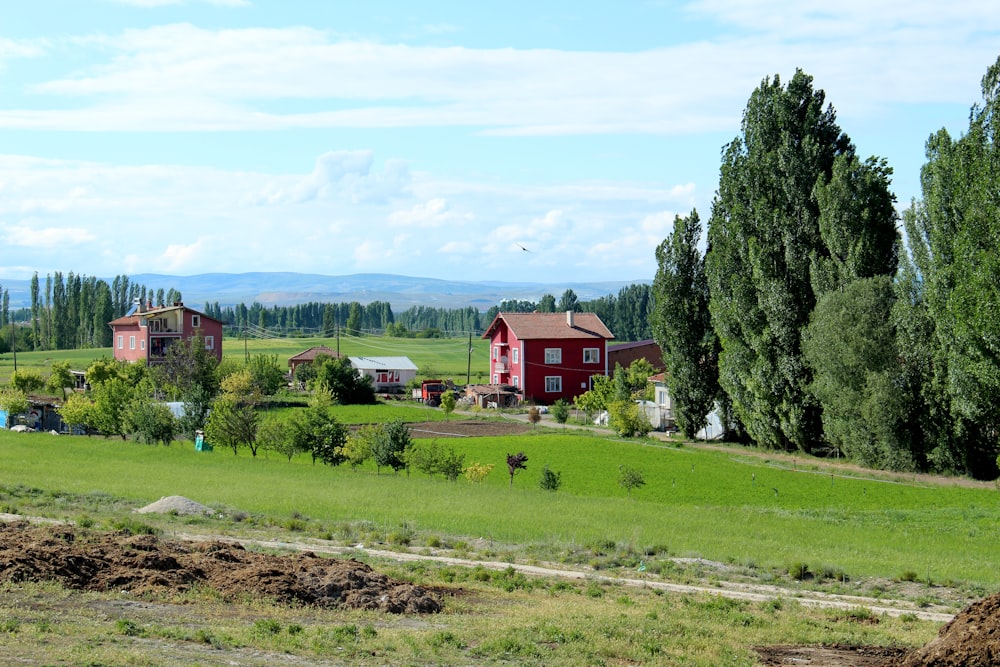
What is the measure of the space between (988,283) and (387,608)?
3448 centimetres

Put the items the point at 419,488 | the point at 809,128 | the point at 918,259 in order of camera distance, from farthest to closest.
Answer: the point at 809,128
the point at 918,259
the point at 419,488

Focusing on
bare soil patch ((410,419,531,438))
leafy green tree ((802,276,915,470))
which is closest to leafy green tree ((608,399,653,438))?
bare soil patch ((410,419,531,438))

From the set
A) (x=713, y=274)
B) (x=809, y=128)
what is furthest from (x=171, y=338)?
(x=809, y=128)

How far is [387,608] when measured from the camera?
16250 mm

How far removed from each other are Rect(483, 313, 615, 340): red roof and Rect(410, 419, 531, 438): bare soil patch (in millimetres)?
15116

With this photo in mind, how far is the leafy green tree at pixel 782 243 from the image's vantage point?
2066 inches

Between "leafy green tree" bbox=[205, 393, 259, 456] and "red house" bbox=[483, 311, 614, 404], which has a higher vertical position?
"red house" bbox=[483, 311, 614, 404]

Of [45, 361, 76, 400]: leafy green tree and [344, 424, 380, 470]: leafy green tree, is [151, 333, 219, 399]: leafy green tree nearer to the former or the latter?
[45, 361, 76, 400]: leafy green tree

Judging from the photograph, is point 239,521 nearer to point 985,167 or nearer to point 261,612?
point 261,612

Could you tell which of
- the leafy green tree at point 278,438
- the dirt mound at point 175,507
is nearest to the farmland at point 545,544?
the dirt mound at point 175,507

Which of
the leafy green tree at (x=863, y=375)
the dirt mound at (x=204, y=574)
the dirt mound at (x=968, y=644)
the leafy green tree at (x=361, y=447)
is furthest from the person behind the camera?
the leafy green tree at (x=863, y=375)

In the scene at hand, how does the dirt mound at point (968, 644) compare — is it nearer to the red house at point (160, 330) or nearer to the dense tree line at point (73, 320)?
the red house at point (160, 330)

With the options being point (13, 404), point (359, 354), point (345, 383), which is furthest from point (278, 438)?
point (359, 354)

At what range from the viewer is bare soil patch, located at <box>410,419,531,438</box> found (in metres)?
65.2
